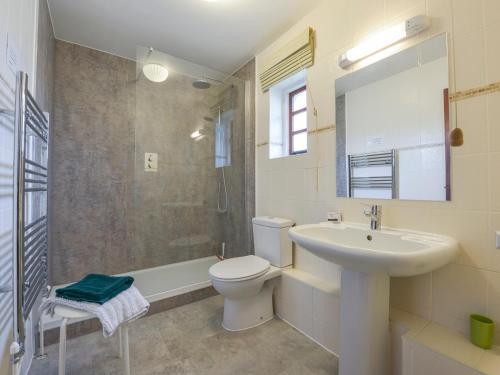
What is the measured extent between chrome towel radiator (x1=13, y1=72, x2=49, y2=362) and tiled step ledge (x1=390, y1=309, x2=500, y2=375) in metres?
1.56

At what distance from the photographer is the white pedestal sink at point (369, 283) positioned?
3.14 ft

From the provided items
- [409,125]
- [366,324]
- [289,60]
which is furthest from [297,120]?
[366,324]

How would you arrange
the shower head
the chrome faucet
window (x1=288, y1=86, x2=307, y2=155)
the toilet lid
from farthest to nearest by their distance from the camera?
the shower head → window (x1=288, y1=86, x2=307, y2=155) → the toilet lid → the chrome faucet

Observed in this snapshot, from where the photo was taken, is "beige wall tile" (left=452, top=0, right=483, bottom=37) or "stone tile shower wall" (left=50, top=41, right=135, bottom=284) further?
"stone tile shower wall" (left=50, top=41, right=135, bottom=284)

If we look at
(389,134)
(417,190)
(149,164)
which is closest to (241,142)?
(149,164)

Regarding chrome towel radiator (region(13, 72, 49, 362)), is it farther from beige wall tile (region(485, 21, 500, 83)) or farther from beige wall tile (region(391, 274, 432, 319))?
beige wall tile (region(485, 21, 500, 83))

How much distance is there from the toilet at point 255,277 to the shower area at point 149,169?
1.43 feet

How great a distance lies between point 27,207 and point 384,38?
7.14 ft

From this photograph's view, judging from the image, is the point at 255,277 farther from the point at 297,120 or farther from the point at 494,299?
the point at 297,120

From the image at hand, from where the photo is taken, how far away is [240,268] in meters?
1.81

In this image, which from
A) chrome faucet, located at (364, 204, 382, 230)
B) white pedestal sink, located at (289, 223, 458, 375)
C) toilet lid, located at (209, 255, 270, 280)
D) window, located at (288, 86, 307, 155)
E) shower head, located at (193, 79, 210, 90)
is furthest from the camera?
shower head, located at (193, 79, 210, 90)

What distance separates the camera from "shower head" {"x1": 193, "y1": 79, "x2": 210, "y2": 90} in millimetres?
2419

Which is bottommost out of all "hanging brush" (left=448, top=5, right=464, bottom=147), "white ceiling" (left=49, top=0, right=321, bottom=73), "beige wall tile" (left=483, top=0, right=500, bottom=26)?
"hanging brush" (left=448, top=5, right=464, bottom=147)

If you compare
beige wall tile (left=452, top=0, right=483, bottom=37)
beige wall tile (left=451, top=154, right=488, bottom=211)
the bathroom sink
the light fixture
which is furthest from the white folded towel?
A: beige wall tile (left=452, top=0, right=483, bottom=37)
